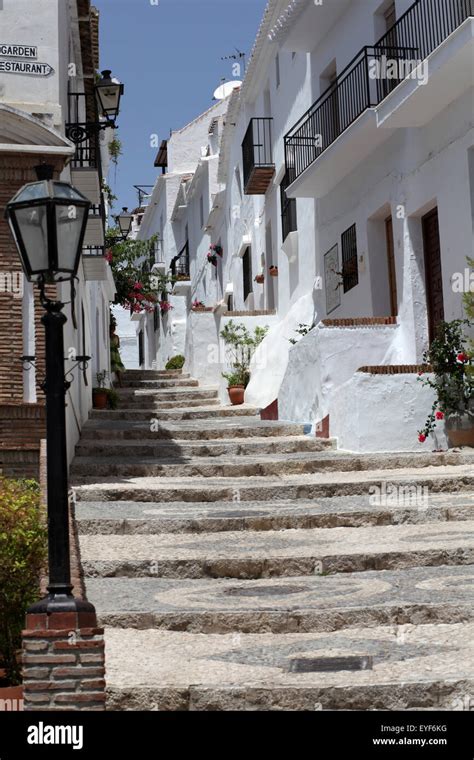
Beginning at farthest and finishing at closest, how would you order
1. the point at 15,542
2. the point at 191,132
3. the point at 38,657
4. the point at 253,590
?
the point at 191,132, the point at 253,590, the point at 15,542, the point at 38,657

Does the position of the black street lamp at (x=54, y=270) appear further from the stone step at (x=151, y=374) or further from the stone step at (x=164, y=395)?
the stone step at (x=151, y=374)

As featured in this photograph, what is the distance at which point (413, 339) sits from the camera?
15.4 meters

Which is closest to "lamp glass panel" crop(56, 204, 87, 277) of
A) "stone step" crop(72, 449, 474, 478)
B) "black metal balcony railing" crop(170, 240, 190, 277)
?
"stone step" crop(72, 449, 474, 478)

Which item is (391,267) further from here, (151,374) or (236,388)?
(151,374)

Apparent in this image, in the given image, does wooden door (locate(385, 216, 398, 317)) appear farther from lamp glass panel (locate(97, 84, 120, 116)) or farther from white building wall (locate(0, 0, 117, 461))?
white building wall (locate(0, 0, 117, 461))

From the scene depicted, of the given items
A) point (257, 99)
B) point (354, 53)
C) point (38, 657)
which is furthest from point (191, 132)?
point (38, 657)

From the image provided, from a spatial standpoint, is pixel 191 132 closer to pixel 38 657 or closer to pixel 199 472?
pixel 199 472

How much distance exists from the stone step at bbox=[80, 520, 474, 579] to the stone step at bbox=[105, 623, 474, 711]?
55.9 inches

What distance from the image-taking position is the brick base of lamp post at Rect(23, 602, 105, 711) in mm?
5859

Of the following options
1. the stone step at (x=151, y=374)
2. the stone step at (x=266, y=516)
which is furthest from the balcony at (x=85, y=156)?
the stone step at (x=151, y=374)

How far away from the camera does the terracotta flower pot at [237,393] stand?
20328mm

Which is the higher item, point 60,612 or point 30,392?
point 30,392
